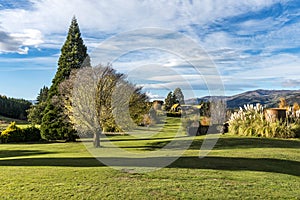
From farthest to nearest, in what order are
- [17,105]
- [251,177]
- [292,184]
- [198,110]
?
1. [17,105]
2. [198,110]
3. [251,177]
4. [292,184]

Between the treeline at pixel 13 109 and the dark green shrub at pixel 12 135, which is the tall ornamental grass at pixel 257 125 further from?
the treeline at pixel 13 109

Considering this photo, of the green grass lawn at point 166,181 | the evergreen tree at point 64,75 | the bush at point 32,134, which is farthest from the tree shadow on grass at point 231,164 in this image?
the bush at point 32,134

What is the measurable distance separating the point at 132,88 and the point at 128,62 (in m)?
1.67

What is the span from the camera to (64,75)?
2247 cm

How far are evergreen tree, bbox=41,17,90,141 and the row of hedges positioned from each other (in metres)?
1.06

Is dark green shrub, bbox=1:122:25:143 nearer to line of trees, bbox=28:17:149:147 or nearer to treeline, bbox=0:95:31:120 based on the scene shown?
line of trees, bbox=28:17:149:147

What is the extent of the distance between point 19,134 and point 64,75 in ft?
18.1

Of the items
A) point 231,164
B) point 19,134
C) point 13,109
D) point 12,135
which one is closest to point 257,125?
point 231,164

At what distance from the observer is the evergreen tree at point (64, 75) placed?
21562 millimetres

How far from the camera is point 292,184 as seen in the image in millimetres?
6113

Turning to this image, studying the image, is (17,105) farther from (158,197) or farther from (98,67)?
(158,197)

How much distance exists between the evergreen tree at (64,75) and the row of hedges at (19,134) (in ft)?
3.47

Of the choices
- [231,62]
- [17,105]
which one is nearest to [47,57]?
[231,62]

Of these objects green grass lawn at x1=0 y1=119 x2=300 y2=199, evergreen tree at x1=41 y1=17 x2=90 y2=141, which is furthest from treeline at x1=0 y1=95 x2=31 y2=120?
green grass lawn at x1=0 y1=119 x2=300 y2=199
